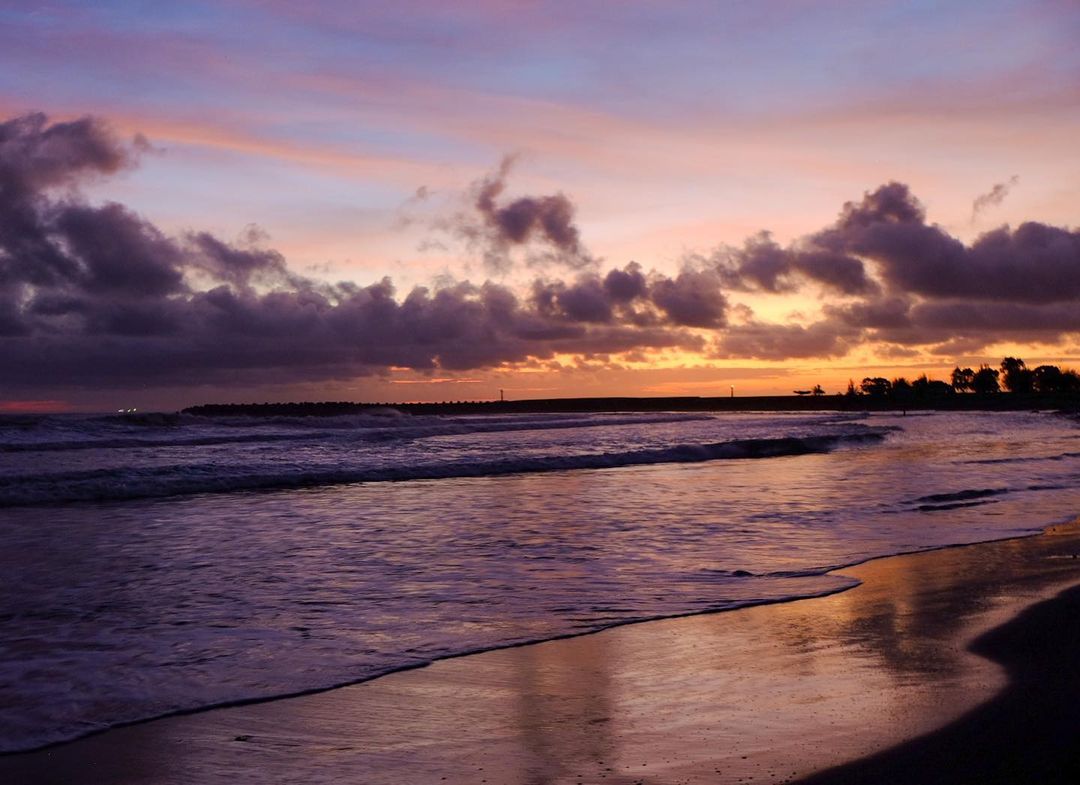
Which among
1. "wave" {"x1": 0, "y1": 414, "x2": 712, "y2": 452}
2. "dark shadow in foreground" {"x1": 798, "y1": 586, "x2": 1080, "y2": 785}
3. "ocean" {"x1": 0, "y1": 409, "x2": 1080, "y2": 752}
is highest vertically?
"wave" {"x1": 0, "y1": 414, "x2": 712, "y2": 452}

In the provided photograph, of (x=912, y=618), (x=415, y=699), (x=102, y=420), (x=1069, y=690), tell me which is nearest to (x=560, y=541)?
(x=912, y=618)

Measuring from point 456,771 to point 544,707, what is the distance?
113cm

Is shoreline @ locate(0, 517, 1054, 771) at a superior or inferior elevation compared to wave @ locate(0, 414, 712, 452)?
inferior

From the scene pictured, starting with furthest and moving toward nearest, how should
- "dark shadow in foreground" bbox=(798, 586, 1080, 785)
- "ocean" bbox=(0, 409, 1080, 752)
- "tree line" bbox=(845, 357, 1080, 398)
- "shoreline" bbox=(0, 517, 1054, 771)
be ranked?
1. "tree line" bbox=(845, 357, 1080, 398)
2. "ocean" bbox=(0, 409, 1080, 752)
3. "shoreline" bbox=(0, 517, 1054, 771)
4. "dark shadow in foreground" bbox=(798, 586, 1080, 785)

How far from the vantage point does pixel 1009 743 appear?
4.69 m

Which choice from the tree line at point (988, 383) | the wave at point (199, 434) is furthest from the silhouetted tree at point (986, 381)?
the wave at point (199, 434)

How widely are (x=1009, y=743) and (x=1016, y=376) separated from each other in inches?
5958

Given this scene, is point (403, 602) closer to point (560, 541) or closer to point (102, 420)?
point (560, 541)

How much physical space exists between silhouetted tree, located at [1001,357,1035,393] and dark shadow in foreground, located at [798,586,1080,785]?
145088mm

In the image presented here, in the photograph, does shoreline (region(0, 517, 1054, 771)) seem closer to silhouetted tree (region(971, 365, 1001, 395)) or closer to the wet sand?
the wet sand

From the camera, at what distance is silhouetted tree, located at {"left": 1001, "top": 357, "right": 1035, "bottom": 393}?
137 metres

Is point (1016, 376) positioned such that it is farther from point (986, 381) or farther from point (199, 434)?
point (199, 434)

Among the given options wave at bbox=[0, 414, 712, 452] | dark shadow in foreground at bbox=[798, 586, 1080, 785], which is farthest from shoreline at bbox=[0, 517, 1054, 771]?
wave at bbox=[0, 414, 712, 452]

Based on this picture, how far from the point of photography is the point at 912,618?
786cm
